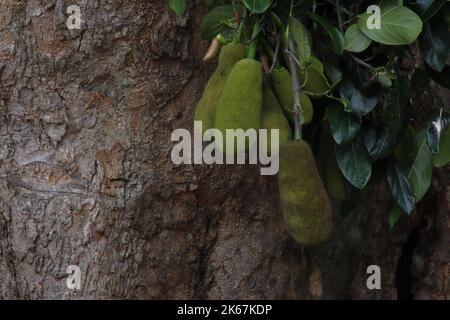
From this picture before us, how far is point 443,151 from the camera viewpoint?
145 centimetres

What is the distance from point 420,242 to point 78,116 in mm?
871

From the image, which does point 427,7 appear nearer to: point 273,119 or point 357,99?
point 357,99

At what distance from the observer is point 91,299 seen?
1439 mm

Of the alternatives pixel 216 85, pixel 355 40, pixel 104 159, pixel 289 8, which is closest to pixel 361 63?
pixel 355 40

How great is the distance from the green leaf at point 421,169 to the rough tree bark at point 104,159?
30 centimetres

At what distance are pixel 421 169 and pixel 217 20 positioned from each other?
483 millimetres

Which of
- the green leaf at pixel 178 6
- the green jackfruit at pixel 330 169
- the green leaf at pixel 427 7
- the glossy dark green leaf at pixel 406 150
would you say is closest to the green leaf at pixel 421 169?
the glossy dark green leaf at pixel 406 150

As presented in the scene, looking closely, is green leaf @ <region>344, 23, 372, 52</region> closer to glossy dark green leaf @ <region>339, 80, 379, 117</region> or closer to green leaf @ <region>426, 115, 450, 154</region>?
glossy dark green leaf @ <region>339, 80, 379, 117</region>

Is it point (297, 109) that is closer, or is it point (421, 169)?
point (297, 109)

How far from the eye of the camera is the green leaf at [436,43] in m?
1.35

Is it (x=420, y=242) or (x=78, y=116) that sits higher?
(x=78, y=116)
